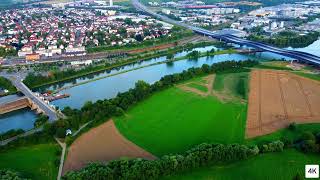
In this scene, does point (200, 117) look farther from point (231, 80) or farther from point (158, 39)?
point (158, 39)

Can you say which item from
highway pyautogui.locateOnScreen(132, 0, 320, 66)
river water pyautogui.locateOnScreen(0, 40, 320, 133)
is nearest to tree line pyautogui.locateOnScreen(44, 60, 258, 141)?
river water pyautogui.locateOnScreen(0, 40, 320, 133)

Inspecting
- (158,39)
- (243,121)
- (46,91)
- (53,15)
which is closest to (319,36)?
(158,39)

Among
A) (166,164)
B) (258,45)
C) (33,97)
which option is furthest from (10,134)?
(258,45)

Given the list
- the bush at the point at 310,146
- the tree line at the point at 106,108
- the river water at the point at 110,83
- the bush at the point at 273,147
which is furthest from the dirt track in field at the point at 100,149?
the bush at the point at 310,146

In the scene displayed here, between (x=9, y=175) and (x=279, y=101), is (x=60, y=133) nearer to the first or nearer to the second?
(x=9, y=175)

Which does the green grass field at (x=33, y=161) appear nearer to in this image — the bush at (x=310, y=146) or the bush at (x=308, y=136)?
the bush at (x=310, y=146)
